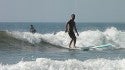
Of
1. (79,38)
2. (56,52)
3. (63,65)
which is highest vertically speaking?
(63,65)

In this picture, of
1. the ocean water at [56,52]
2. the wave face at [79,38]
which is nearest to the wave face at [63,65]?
the ocean water at [56,52]

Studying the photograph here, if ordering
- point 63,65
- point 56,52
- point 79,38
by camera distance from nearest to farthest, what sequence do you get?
Answer: point 63,65
point 56,52
point 79,38

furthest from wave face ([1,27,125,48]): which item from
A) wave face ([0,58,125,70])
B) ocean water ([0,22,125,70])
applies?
wave face ([0,58,125,70])

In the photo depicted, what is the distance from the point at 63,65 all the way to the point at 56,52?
710cm

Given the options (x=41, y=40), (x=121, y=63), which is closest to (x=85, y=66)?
(x=121, y=63)

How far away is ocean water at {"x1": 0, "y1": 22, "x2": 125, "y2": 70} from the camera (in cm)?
1421

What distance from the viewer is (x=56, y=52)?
838 inches

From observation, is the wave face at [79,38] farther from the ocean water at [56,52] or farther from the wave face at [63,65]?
the wave face at [63,65]

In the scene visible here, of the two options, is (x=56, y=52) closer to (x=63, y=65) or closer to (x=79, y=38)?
(x=63, y=65)

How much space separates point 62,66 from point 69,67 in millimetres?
232

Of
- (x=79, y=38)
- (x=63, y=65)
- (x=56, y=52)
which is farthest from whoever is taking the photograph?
(x=79, y=38)

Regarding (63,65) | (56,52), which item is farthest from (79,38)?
(63,65)

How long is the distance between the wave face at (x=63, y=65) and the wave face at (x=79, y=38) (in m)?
10.5

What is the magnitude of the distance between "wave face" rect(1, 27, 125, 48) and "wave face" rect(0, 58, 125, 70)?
10.5m
